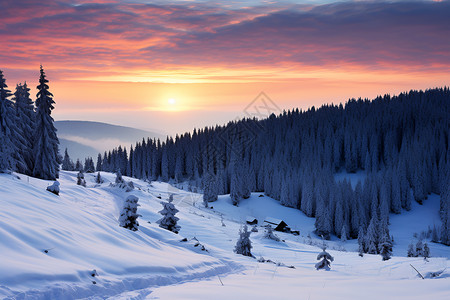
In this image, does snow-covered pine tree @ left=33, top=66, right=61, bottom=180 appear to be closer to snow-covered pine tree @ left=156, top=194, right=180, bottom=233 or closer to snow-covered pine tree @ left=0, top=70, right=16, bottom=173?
snow-covered pine tree @ left=0, top=70, right=16, bottom=173

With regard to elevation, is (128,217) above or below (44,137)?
below

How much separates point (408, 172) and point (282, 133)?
181 ft

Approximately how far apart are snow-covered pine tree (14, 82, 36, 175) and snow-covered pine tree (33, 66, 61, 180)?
920 mm

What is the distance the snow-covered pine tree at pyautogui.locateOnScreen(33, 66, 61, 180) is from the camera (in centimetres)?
3903

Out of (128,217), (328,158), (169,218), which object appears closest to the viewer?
(128,217)

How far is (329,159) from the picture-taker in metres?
138

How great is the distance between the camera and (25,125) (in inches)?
1620

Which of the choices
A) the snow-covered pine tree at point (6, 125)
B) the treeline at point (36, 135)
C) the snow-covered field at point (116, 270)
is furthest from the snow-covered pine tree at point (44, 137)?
the snow-covered field at point (116, 270)

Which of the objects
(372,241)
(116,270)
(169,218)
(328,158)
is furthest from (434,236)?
(116,270)

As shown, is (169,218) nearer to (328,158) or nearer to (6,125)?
(6,125)

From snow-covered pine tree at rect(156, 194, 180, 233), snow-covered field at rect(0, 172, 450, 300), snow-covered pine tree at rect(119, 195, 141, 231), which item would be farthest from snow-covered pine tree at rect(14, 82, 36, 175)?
snow-covered pine tree at rect(119, 195, 141, 231)

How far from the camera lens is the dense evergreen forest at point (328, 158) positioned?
92188 mm

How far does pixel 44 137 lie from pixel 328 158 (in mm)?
116004

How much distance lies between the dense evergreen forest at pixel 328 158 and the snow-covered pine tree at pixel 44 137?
44150 mm
